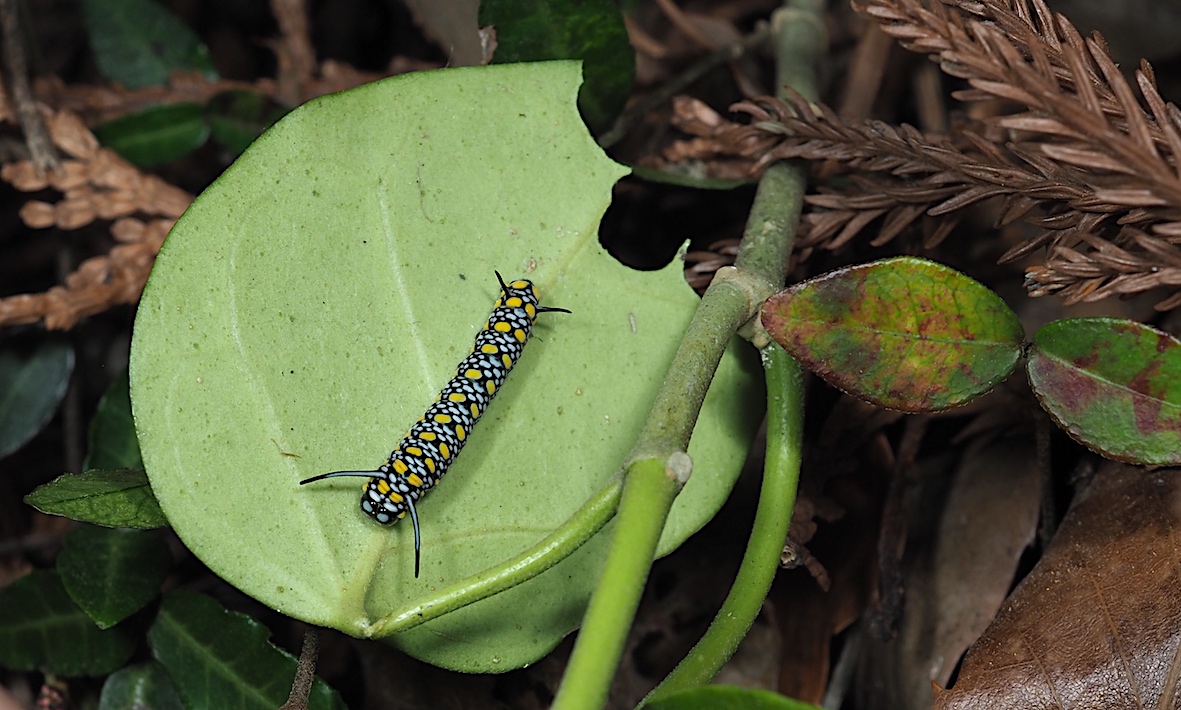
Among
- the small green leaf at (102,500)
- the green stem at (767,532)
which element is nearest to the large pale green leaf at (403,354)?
the green stem at (767,532)

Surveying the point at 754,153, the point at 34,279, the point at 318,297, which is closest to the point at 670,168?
the point at 754,153

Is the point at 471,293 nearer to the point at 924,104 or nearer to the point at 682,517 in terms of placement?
the point at 682,517

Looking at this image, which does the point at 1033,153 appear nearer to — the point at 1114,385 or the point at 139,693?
the point at 1114,385

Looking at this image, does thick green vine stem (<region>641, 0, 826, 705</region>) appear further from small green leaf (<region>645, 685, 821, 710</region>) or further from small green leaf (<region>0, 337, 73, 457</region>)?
small green leaf (<region>0, 337, 73, 457</region>)

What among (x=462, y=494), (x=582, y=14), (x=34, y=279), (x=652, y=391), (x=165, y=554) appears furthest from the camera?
(x=34, y=279)

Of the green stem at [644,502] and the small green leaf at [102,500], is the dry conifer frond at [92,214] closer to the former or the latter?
the small green leaf at [102,500]
